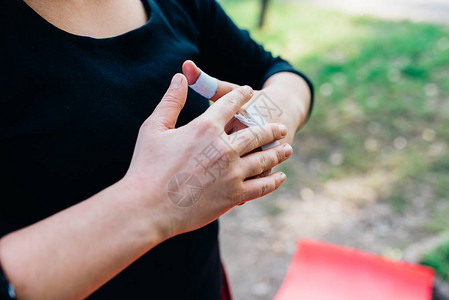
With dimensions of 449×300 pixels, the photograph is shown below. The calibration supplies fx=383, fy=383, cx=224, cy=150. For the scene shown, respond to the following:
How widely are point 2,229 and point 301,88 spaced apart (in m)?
1.01

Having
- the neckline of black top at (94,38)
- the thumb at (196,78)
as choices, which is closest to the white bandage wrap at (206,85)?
the thumb at (196,78)

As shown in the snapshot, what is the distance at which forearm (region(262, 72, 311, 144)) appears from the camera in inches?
47.1

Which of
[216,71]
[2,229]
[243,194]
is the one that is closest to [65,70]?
[2,229]

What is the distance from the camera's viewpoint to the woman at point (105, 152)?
2.35 ft

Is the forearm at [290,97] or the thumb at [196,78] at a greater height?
the thumb at [196,78]

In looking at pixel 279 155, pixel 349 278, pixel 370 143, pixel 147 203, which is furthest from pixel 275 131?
pixel 370 143

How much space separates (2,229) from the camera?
0.78 meters

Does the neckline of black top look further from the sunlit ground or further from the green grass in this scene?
the green grass

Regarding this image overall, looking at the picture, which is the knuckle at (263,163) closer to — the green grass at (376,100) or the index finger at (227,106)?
the index finger at (227,106)

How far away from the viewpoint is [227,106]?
0.86 meters

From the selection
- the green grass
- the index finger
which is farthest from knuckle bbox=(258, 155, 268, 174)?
the green grass

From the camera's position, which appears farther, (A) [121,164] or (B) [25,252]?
(A) [121,164]

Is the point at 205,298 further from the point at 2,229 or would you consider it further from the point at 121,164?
the point at 2,229

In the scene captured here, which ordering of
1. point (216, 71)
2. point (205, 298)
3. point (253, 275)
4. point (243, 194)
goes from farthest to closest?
point (253, 275)
point (216, 71)
point (205, 298)
point (243, 194)
